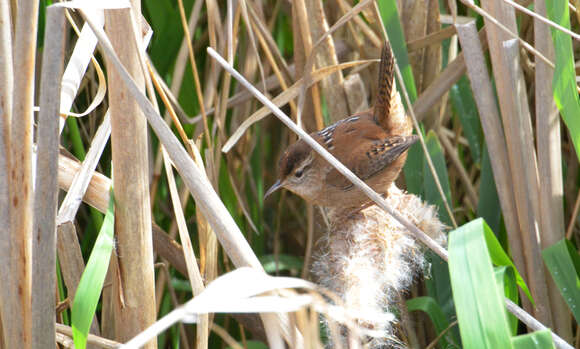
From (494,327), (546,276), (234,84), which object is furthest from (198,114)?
(494,327)

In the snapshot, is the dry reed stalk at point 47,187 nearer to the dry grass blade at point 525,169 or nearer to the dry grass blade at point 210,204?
the dry grass blade at point 210,204

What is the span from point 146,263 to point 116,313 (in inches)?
5.7

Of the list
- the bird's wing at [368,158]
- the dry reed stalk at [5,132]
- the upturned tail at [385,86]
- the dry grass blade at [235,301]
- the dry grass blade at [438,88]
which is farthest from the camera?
the bird's wing at [368,158]

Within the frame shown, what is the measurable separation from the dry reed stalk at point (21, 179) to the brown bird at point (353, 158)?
1013 mm

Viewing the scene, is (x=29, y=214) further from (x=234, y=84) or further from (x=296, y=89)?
(x=234, y=84)

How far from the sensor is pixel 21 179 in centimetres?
122

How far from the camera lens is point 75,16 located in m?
1.94

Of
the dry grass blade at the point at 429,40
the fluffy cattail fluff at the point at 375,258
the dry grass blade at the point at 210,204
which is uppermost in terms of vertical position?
the dry grass blade at the point at 429,40

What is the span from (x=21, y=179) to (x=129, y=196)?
0.69 feet

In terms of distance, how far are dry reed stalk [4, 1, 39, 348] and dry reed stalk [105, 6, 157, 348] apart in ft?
0.52

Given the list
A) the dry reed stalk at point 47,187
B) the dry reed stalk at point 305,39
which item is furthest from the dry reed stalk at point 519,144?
the dry reed stalk at point 47,187

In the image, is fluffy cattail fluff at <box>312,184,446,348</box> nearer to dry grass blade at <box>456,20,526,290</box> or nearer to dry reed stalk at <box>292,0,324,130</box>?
dry grass blade at <box>456,20,526,290</box>

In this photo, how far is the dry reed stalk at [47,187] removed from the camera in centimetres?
108

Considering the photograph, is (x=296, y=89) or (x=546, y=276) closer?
(x=546, y=276)
